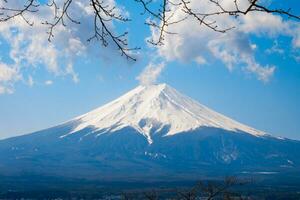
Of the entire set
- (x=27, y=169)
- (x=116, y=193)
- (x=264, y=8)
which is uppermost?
(x=27, y=169)

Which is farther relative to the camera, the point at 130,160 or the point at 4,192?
the point at 130,160

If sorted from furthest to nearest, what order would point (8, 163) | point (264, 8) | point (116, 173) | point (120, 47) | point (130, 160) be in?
point (130, 160) < point (8, 163) < point (116, 173) < point (120, 47) < point (264, 8)

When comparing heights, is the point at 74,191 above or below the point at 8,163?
below

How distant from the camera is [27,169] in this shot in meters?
162

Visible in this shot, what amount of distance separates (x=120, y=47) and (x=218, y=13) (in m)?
0.68

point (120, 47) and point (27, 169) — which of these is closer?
point (120, 47)

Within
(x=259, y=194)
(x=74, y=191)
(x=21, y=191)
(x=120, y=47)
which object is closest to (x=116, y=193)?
(x=74, y=191)

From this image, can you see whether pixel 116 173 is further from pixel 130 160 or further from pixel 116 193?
pixel 116 193

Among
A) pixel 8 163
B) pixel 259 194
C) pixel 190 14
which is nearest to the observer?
pixel 190 14

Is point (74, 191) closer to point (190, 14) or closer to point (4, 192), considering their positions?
point (4, 192)

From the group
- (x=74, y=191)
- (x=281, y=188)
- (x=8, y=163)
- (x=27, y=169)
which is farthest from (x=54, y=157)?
(x=281, y=188)

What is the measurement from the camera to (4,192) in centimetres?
10775

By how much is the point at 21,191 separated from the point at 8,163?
75.5 metres

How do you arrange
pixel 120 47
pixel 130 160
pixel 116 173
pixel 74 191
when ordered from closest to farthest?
1. pixel 120 47
2. pixel 74 191
3. pixel 116 173
4. pixel 130 160
